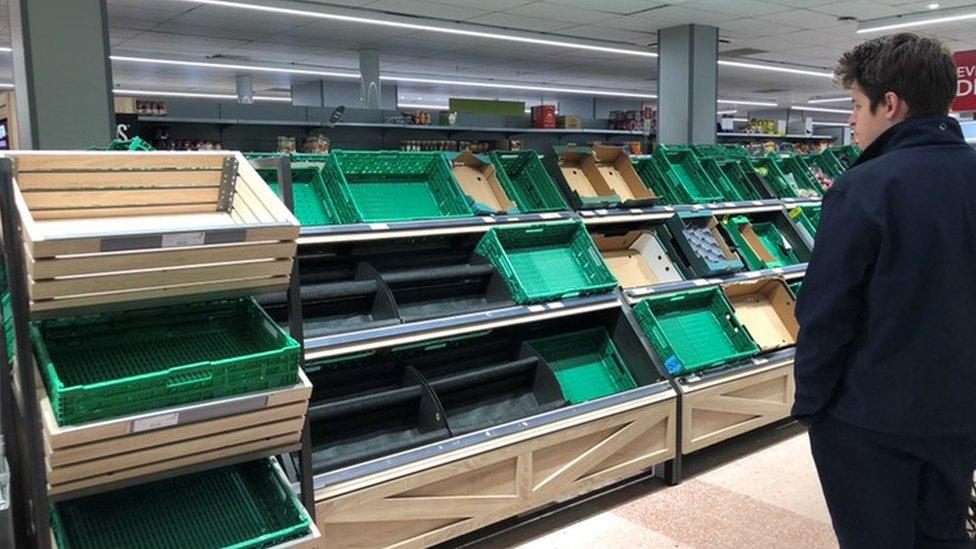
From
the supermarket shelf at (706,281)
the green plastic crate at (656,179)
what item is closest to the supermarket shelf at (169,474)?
the supermarket shelf at (706,281)

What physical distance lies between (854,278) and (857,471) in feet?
1.48

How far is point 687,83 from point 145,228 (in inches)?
344

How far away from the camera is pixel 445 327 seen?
315 cm

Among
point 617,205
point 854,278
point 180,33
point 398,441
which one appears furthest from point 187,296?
point 180,33

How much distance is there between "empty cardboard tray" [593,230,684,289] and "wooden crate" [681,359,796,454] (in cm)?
66

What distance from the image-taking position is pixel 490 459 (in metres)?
3.01

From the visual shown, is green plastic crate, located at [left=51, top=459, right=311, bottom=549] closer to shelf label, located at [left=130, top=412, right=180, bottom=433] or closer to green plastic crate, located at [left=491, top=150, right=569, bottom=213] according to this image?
shelf label, located at [left=130, top=412, right=180, bottom=433]

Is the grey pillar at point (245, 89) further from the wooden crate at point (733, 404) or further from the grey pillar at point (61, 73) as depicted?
the wooden crate at point (733, 404)

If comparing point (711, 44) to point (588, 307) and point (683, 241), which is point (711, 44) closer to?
point (683, 241)

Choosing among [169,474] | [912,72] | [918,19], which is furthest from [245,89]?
[912,72]

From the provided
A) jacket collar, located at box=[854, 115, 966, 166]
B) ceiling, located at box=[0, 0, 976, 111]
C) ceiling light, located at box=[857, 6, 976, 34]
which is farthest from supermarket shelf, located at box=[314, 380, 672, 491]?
ceiling light, located at box=[857, 6, 976, 34]

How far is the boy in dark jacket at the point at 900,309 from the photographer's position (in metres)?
1.67

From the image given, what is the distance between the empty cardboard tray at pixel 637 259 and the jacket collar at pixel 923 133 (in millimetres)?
2541

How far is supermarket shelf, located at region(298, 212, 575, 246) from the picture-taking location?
9.87 ft
